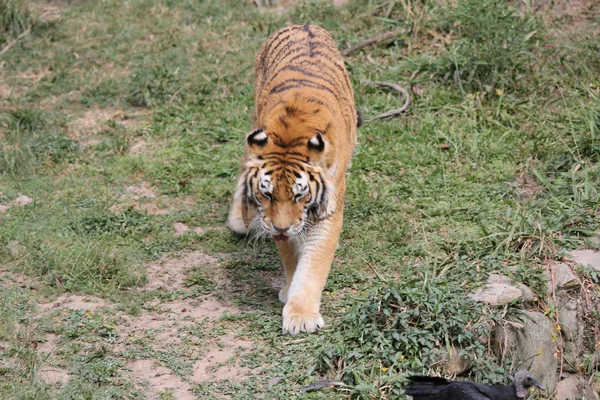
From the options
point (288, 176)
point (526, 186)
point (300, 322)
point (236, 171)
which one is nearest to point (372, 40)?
point (236, 171)

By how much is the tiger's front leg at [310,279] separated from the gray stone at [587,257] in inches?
59.0

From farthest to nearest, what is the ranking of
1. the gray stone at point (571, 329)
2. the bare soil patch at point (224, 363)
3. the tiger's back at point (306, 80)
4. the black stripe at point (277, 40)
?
the black stripe at point (277, 40) → the tiger's back at point (306, 80) → the gray stone at point (571, 329) → the bare soil patch at point (224, 363)

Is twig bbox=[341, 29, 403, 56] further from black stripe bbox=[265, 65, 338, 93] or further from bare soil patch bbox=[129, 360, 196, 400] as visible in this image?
bare soil patch bbox=[129, 360, 196, 400]

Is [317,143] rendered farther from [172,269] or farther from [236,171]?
[236,171]

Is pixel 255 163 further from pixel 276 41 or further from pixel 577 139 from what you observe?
pixel 577 139

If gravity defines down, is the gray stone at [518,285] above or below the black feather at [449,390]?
below

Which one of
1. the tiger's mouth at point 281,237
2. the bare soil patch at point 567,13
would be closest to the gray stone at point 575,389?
the tiger's mouth at point 281,237

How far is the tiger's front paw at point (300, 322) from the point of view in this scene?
4.57 metres

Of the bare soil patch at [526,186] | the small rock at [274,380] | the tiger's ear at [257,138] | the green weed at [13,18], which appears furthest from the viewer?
the green weed at [13,18]

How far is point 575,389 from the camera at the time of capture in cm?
479

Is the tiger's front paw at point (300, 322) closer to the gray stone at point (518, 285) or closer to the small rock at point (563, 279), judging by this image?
the gray stone at point (518, 285)

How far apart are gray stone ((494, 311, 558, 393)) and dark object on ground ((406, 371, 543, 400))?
370mm

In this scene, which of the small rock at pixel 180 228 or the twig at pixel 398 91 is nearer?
the small rock at pixel 180 228

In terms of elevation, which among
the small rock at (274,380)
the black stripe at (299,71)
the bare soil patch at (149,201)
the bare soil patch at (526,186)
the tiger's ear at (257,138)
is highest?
the tiger's ear at (257,138)
